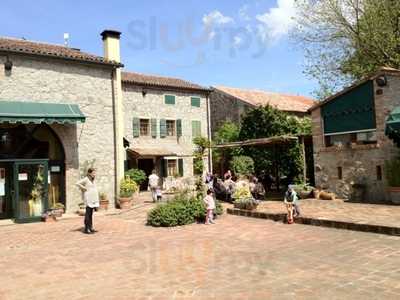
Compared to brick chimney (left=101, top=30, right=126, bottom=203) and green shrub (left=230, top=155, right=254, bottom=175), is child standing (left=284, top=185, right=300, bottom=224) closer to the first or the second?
brick chimney (left=101, top=30, right=126, bottom=203)

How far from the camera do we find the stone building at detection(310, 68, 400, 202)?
13.6 m

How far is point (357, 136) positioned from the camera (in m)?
14.7

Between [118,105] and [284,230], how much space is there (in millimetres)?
→ 8972

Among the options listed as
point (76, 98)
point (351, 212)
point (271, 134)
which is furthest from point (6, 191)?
point (271, 134)

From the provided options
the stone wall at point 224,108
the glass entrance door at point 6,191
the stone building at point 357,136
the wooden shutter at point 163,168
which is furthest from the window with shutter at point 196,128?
the glass entrance door at point 6,191

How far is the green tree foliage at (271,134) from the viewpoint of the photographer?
20469 millimetres

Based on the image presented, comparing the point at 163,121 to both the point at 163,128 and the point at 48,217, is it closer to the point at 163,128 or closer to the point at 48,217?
the point at 163,128

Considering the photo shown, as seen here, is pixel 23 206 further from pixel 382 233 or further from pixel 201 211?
pixel 382 233

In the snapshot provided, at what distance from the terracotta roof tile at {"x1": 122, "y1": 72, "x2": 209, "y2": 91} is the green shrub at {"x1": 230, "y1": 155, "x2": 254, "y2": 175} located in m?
8.59

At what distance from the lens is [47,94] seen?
14438mm

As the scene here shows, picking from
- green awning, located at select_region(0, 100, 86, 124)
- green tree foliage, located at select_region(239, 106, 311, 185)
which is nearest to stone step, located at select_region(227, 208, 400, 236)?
green awning, located at select_region(0, 100, 86, 124)

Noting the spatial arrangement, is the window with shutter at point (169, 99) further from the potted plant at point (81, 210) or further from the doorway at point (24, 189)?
the doorway at point (24, 189)

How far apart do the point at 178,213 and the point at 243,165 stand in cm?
982

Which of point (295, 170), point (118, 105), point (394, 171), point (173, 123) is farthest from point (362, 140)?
point (173, 123)
